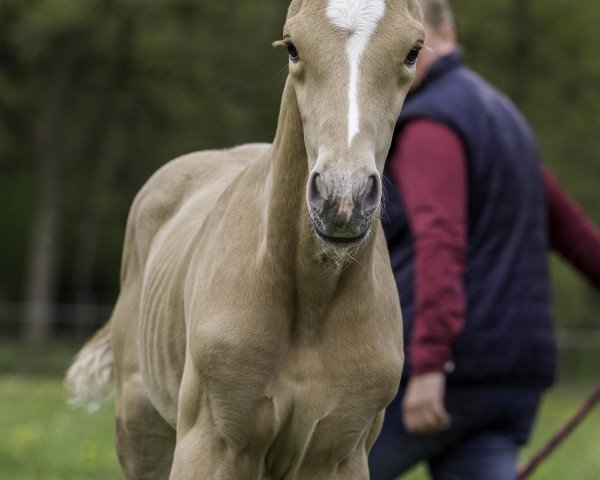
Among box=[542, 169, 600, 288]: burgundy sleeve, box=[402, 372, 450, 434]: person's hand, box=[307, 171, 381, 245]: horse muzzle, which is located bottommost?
box=[402, 372, 450, 434]: person's hand

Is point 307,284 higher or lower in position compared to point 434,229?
higher

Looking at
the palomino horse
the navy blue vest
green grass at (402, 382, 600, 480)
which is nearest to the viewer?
the palomino horse

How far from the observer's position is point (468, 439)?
195 inches

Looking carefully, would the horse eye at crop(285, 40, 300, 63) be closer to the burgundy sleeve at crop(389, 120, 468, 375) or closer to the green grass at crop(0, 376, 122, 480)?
the burgundy sleeve at crop(389, 120, 468, 375)

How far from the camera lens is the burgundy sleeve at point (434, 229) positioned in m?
4.47

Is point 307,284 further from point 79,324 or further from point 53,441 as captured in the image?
point 79,324

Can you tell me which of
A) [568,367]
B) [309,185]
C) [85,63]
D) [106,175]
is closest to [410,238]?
[309,185]

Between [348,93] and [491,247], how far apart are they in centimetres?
179

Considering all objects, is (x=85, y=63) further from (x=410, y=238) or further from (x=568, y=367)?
(x=410, y=238)

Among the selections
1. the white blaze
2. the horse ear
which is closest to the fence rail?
the horse ear

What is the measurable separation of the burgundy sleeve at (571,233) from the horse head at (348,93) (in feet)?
7.17

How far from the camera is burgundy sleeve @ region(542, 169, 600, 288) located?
5.41 meters

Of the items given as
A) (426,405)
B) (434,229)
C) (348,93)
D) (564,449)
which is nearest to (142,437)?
(426,405)

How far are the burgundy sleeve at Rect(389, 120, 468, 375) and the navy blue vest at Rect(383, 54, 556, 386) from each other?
102mm
